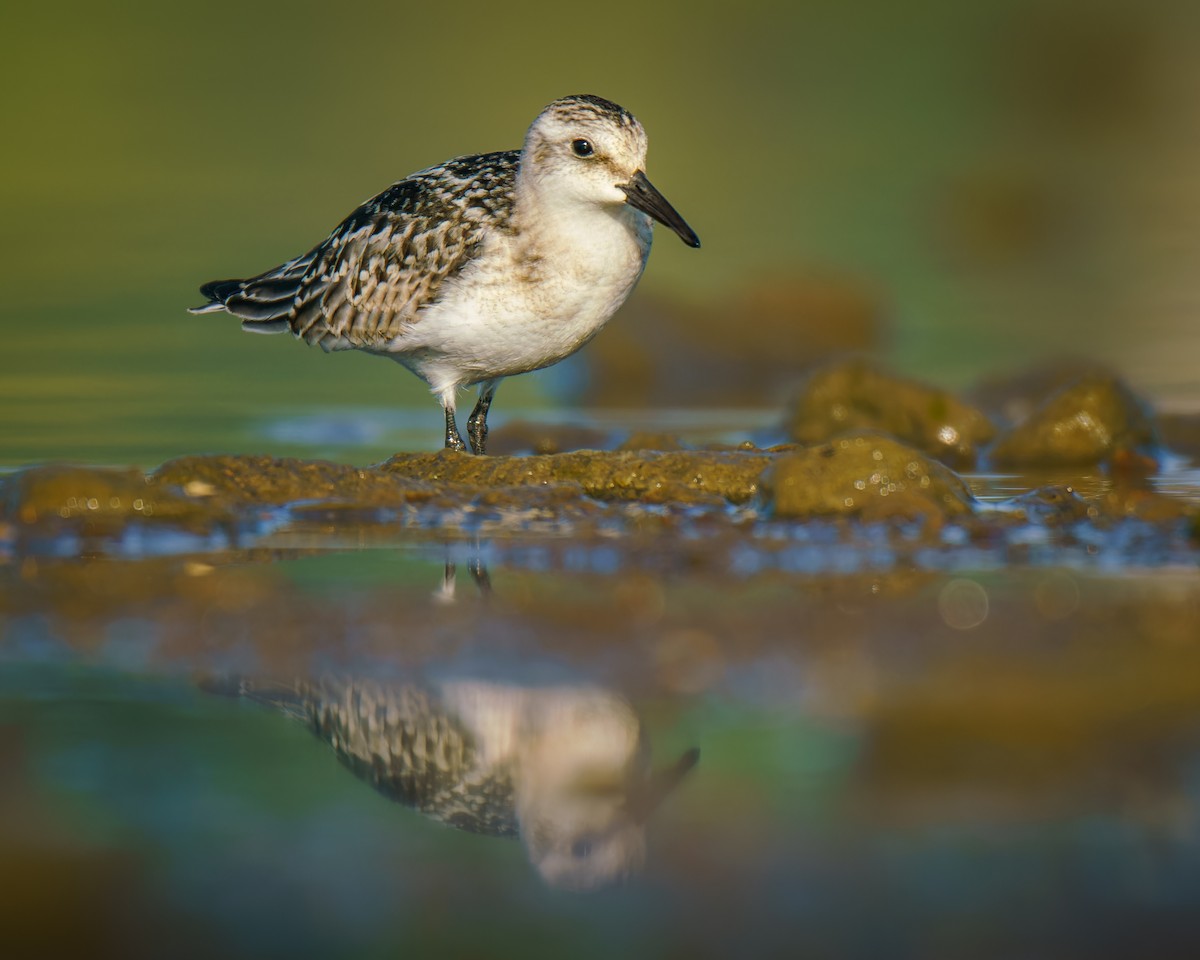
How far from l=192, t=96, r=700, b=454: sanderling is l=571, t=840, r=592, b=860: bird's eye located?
4169 millimetres

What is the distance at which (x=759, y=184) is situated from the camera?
702 inches

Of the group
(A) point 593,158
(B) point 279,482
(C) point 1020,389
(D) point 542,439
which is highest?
(A) point 593,158

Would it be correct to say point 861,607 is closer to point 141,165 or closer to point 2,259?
point 2,259

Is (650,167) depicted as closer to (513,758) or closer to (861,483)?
(861,483)

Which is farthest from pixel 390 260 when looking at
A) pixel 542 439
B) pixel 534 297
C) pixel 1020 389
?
pixel 1020 389

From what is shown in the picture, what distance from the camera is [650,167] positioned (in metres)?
18.1

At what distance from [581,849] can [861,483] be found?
2902 millimetres

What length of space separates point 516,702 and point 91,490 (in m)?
2.37

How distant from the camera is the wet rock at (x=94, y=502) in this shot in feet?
18.3

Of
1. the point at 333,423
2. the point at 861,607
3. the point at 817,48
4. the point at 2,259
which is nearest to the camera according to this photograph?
the point at 861,607

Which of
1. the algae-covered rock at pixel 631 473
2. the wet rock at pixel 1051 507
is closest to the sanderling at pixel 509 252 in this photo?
the algae-covered rock at pixel 631 473

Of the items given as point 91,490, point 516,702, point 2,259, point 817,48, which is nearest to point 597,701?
point 516,702

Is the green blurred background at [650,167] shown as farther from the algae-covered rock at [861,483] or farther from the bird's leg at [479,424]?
the algae-covered rock at [861,483]

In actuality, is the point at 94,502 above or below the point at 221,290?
below
